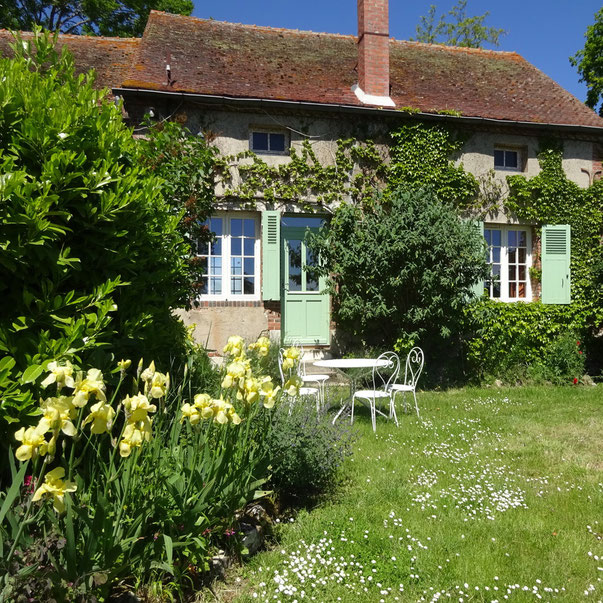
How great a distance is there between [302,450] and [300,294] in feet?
20.5

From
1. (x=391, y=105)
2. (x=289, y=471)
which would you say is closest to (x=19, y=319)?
(x=289, y=471)

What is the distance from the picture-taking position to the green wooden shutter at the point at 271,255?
29.3 feet

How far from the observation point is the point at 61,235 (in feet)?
8.33

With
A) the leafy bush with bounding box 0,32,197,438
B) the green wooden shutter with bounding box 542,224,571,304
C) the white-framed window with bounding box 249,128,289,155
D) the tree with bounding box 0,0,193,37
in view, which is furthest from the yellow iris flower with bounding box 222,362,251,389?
the tree with bounding box 0,0,193,37

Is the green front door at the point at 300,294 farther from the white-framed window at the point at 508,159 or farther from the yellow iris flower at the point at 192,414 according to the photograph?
the yellow iris flower at the point at 192,414

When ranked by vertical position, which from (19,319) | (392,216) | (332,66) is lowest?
(19,319)

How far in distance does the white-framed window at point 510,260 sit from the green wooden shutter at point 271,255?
438 cm

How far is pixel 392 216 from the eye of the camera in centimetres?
848

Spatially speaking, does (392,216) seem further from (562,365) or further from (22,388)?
(22,388)

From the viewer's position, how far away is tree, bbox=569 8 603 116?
15445 mm

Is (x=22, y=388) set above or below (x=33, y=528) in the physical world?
above

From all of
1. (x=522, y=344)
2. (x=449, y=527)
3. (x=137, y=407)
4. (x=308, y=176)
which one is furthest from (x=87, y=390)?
(x=522, y=344)

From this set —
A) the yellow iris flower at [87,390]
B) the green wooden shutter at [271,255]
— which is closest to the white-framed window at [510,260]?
the green wooden shutter at [271,255]

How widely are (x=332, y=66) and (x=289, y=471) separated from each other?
31.9 feet
